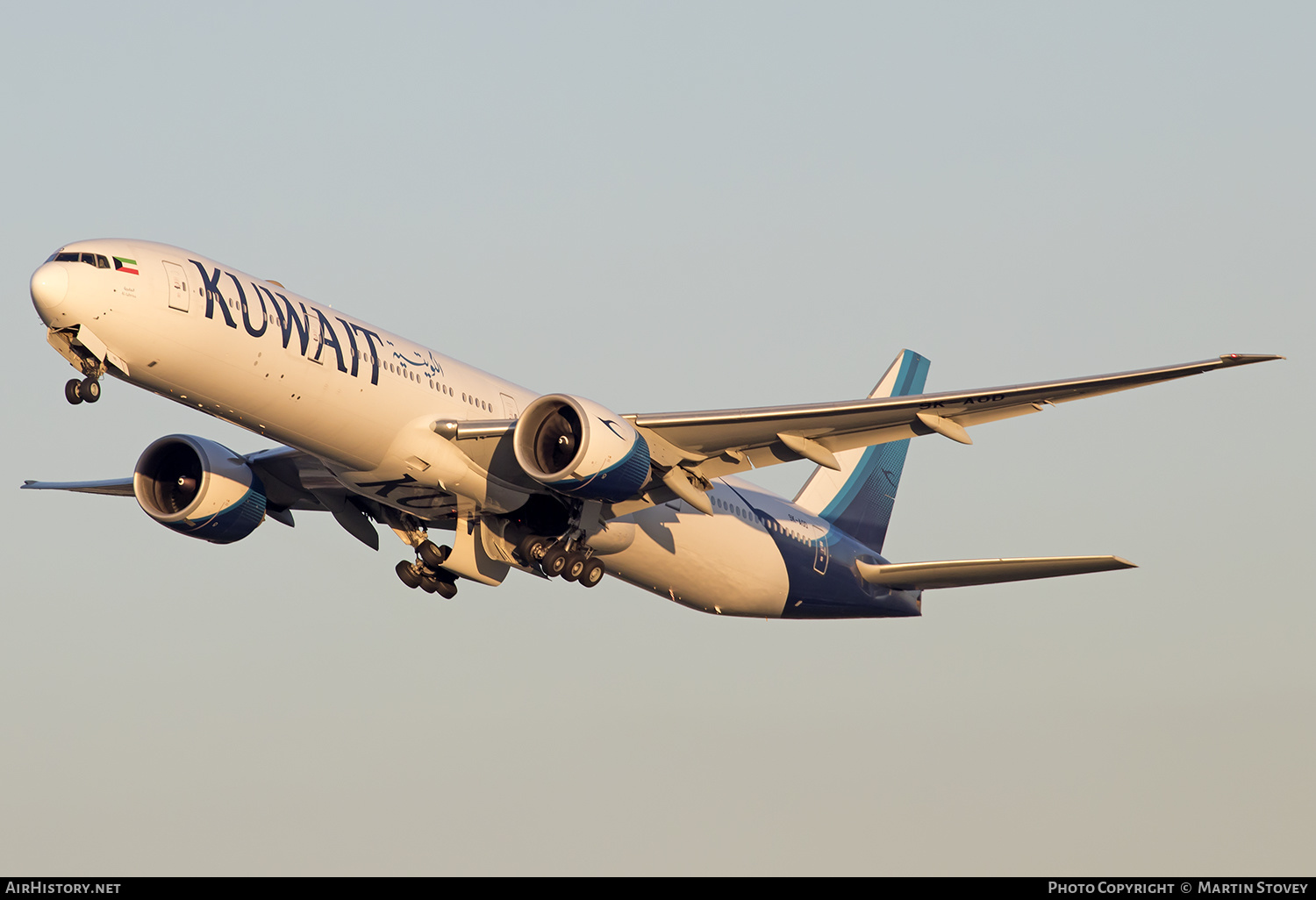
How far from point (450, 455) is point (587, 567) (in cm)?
434

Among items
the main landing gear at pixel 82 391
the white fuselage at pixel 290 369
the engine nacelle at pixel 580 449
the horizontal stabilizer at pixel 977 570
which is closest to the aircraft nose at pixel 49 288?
the white fuselage at pixel 290 369

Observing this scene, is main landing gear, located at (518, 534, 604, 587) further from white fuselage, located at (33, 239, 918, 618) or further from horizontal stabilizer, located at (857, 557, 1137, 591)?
horizontal stabilizer, located at (857, 557, 1137, 591)

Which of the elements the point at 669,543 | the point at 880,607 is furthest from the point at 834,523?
the point at 669,543

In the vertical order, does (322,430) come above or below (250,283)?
below

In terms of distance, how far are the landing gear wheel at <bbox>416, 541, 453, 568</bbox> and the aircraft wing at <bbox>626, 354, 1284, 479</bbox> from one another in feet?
19.5

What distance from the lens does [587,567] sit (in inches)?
1219

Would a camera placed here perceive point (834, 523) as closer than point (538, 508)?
No

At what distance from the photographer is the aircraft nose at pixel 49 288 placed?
931 inches

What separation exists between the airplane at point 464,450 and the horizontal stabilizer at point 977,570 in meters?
0.06

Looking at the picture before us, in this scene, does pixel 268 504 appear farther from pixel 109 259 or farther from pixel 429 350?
pixel 109 259

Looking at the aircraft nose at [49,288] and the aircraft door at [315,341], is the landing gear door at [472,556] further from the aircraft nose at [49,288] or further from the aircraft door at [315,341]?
the aircraft nose at [49,288]

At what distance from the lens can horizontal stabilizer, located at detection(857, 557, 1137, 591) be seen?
3054cm

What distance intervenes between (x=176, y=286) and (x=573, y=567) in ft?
33.6
